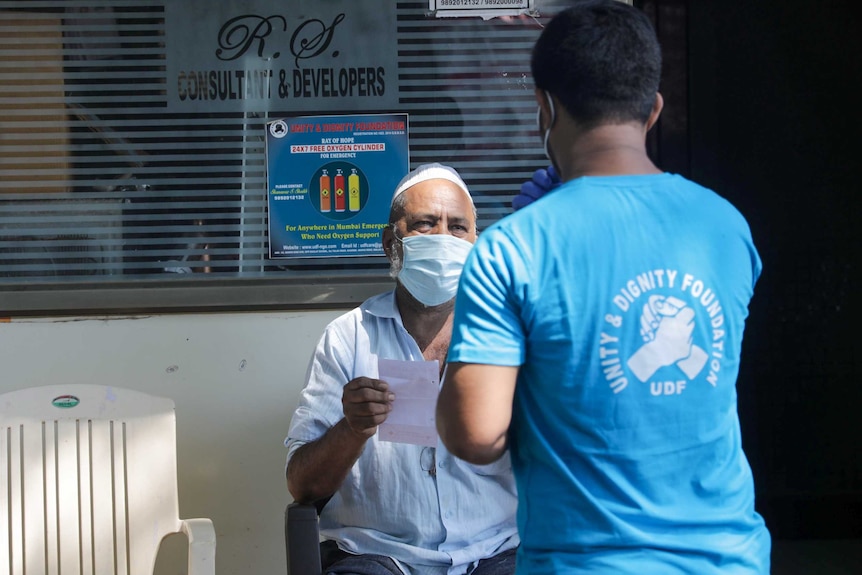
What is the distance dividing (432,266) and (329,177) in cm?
104

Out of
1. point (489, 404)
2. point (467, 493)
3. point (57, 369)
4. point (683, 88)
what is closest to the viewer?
point (489, 404)

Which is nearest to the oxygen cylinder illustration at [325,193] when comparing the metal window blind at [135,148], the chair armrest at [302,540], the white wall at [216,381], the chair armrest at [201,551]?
the metal window blind at [135,148]

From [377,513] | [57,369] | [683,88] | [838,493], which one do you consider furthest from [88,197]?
[838,493]

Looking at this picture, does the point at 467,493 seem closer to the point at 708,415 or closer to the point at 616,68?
the point at 708,415

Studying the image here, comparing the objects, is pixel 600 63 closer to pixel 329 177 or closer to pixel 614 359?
pixel 614 359

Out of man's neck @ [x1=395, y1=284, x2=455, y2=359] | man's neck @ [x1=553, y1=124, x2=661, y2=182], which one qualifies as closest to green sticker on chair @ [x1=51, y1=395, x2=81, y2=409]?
man's neck @ [x1=395, y1=284, x2=455, y2=359]

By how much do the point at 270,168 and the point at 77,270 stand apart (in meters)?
0.79

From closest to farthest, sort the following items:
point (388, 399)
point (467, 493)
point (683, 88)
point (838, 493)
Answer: point (388, 399), point (467, 493), point (683, 88), point (838, 493)

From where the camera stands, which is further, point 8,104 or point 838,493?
point 838,493

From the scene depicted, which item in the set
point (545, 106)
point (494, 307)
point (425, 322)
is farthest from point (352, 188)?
point (494, 307)

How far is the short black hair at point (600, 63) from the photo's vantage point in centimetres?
138

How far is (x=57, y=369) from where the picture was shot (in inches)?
133

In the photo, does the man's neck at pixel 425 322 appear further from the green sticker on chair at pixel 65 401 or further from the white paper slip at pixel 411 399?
the green sticker on chair at pixel 65 401

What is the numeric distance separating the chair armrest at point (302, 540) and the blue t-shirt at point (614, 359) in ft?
3.59
